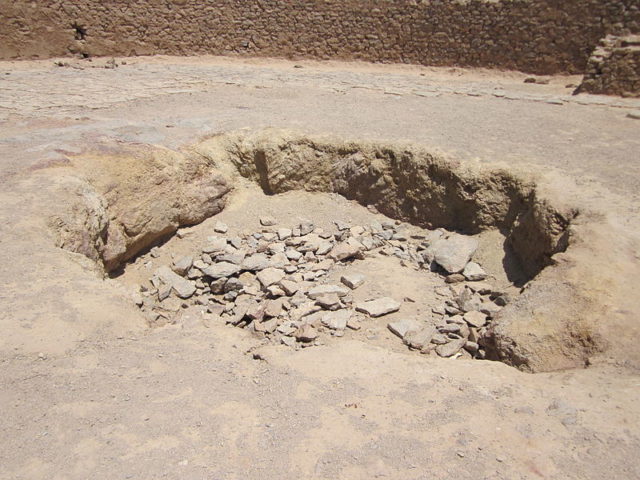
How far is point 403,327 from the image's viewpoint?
4273 millimetres

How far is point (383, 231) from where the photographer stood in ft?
19.5

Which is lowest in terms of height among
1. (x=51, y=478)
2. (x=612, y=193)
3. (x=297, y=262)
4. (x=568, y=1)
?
(x=297, y=262)

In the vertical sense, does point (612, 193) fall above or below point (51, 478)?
above

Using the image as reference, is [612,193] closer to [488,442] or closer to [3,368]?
[488,442]

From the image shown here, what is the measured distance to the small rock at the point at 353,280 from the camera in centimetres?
492

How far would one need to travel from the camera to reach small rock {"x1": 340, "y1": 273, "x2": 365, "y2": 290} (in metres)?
4.92

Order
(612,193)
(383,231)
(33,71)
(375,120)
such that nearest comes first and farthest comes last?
(612,193), (383,231), (375,120), (33,71)

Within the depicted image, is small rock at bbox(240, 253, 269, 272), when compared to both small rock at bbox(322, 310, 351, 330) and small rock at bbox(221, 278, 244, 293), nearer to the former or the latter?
small rock at bbox(221, 278, 244, 293)

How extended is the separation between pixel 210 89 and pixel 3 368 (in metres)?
6.12

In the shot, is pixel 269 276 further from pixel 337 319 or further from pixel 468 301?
pixel 468 301

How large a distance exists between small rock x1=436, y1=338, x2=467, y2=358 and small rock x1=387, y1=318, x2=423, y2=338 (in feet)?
0.86

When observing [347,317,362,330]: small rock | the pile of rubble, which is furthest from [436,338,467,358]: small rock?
[347,317,362,330]: small rock

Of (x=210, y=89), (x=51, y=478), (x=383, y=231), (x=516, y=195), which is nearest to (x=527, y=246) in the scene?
(x=516, y=195)

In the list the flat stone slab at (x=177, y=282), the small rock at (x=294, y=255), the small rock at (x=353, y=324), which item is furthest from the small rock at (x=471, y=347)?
the flat stone slab at (x=177, y=282)
